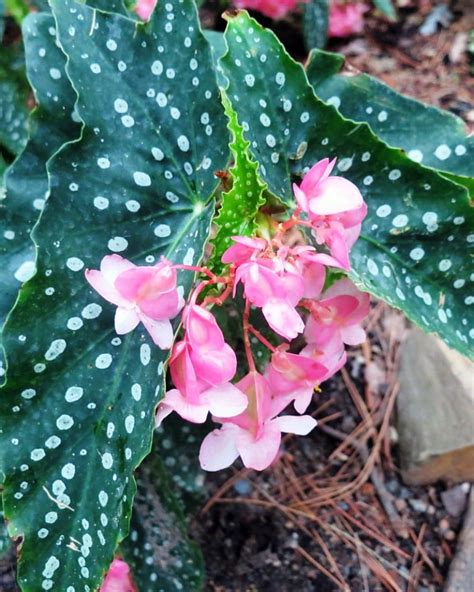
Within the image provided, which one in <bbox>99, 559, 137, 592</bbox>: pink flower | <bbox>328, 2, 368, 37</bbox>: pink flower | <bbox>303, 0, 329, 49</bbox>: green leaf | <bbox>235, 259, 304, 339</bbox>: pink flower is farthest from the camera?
<bbox>328, 2, 368, 37</bbox>: pink flower

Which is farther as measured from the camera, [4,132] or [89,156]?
[4,132]

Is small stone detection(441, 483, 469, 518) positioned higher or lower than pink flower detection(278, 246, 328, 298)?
lower

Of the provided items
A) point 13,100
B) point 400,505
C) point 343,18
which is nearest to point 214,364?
point 400,505

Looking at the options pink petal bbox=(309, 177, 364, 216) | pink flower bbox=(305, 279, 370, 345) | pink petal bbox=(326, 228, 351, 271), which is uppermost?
pink petal bbox=(309, 177, 364, 216)

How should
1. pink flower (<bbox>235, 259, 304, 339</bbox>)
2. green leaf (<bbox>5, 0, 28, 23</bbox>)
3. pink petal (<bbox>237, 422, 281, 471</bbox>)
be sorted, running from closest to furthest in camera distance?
pink flower (<bbox>235, 259, 304, 339</bbox>), pink petal (<bbox>237, 422, 281, 471</bbox>), green leaf (<bbox>5, 0, 28, 23</bbox>)

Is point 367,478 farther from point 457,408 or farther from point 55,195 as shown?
point 55,195

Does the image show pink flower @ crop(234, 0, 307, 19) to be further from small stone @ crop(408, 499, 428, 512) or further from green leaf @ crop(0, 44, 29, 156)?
small stone @ crop(408, 499, 428, 512)

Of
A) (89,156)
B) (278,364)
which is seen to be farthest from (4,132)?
(278,364)

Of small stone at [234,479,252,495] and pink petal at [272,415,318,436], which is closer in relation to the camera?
pink petal at [272,415,318,436]

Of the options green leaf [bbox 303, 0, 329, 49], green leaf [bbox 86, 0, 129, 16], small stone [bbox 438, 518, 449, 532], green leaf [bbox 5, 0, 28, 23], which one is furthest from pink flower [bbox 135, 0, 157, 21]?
small stone [bbox 438, 518, 449, 532]
